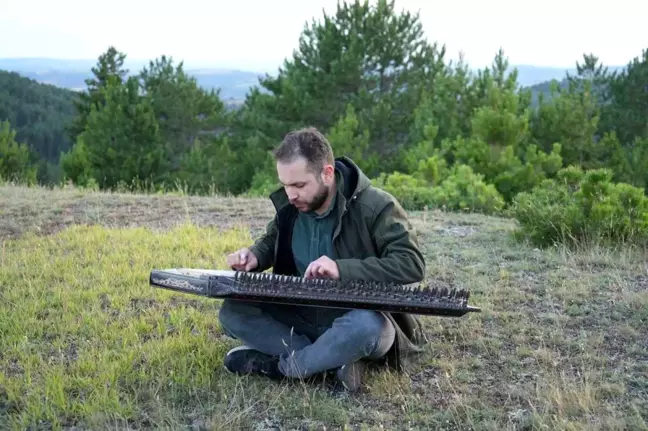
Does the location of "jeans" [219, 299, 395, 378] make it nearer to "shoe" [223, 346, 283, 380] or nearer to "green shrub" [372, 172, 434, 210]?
"shoe" [223, 346, 283, 380]

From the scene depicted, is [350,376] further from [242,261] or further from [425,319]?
[425,319]

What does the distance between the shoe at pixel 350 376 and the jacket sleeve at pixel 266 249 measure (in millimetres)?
769

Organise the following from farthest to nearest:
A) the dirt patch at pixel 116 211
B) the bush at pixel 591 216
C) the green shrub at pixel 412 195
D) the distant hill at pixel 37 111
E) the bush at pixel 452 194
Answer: the distant hill at pixel 37 111 → the bush at pixel 452 194 → the green shrub at pixel 412 195 → the dirt patch at pixel 116 211 → the bush at pixel 591 216

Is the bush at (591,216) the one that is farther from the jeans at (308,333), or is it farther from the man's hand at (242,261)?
the man's hand at (242,261)

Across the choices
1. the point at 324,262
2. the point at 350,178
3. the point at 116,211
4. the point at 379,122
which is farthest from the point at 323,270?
the point at 379,122

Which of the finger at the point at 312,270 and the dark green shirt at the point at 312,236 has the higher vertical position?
the dark green shirt at the point at 312,236

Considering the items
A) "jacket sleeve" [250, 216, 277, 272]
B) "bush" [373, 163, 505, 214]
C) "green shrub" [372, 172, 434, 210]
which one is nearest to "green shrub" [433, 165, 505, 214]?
"bush" [373, 163, 505, 214]

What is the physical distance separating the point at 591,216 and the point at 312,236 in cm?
416

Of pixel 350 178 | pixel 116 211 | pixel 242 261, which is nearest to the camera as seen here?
pixel 350 178

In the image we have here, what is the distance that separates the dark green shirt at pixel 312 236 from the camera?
4.07m

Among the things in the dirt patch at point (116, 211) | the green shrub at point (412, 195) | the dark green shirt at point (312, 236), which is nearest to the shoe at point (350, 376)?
the dark green shirt at point (312, 236)

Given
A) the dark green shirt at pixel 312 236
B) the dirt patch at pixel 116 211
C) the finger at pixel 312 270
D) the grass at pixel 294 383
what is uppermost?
the dark green shirt at pixel 312 236

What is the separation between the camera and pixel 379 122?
26312mm

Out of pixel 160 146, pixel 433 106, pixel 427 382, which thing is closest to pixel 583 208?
pixel 427 382
